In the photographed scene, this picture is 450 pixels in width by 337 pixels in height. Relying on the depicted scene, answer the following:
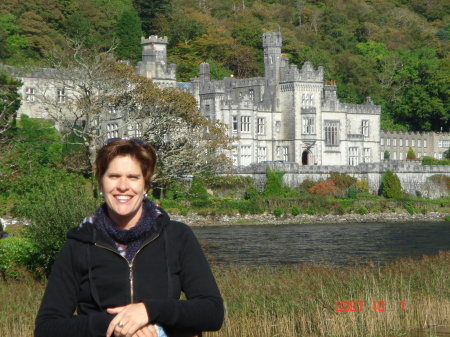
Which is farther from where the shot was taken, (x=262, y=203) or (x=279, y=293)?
(x=262, y=203)

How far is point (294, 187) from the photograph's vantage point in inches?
2098

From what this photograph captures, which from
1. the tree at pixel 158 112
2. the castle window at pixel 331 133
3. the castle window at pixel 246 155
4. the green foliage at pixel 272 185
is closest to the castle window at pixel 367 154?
the castle window at pixel 331 133

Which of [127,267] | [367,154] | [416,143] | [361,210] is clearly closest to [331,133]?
[367,154]

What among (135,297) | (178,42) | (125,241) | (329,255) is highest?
(178,42)

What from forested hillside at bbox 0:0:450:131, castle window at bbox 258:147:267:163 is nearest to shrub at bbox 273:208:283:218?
castle window at bbox 258:147:267:163

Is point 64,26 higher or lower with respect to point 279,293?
higher

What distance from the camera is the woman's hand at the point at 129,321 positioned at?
14.0 feet

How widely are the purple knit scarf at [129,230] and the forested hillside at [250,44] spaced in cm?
5598

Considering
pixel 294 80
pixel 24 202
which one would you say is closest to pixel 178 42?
pixel 294 80

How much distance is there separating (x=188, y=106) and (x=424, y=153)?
39.3m

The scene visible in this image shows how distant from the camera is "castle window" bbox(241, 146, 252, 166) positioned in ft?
192

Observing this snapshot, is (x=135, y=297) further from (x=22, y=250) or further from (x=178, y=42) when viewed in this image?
(x=178, y=42)

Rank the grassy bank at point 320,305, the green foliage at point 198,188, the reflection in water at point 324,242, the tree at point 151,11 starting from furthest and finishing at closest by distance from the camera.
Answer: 1. the tree at point 151,11
2. the green foliage at point 198,188
3. the reflection in water at point 324,242
4. the grassy bank at point 320,305

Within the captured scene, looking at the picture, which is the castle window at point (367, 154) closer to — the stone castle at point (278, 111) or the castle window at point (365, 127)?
the stone castle at point (278, 111)
